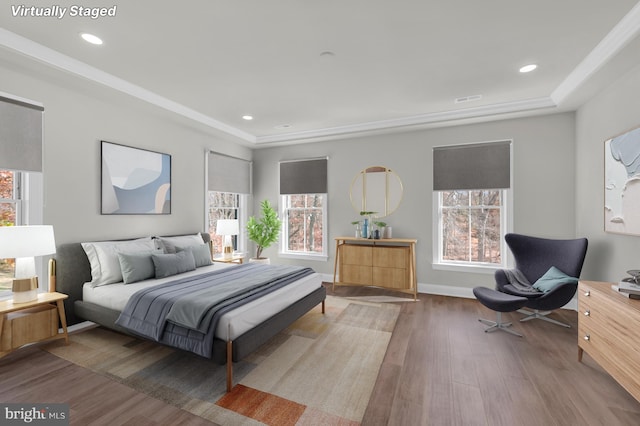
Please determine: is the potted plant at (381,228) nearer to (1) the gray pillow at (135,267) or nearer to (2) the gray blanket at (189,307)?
(2) the gray blanket at (189,307)

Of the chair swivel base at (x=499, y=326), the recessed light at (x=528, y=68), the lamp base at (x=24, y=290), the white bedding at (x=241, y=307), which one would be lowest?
the chair swivel base at (x=499, y=326)

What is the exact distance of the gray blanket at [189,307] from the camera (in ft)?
7.61

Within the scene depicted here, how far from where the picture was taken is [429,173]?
484cm

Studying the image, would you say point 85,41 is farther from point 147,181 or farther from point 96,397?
point 96,397

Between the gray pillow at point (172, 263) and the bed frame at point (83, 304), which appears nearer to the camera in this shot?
the bed frame at point (83, 304)

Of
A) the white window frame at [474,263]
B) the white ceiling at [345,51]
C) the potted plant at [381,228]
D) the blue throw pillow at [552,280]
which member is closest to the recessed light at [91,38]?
the white ceiling at [345,51]

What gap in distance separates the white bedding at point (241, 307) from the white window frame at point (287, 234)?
1.88 m

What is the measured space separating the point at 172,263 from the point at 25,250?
1.29 meters

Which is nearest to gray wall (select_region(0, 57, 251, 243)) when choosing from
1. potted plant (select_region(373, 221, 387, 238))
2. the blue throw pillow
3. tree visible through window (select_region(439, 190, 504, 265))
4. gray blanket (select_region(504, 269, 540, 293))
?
potted plant (select_region(373, 221, 387, 238))

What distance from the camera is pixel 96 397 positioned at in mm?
2141

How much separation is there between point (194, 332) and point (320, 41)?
2687 mm

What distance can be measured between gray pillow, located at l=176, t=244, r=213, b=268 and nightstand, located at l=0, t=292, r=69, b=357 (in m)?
1.34

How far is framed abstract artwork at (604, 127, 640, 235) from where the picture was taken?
2.74 metres

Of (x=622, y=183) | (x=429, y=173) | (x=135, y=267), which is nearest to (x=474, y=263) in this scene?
(x=429, y=173)
